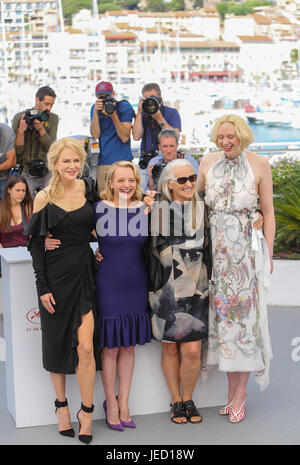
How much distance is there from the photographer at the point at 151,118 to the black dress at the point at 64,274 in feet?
9.57

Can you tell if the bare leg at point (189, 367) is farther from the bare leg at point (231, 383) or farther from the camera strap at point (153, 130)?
the camera strap at point (153, 130)

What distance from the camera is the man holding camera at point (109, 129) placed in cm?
639

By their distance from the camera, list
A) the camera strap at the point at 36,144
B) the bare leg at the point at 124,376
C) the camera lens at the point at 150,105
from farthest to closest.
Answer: the camera strap at the point at 36,144 < the camera lens at the point at 150,105 < the bare leg at the point at 124,376

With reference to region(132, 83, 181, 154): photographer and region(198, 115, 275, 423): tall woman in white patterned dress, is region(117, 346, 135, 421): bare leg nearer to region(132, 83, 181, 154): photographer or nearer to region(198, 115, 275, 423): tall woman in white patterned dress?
region(198, 115, 275, 423): tall woman in white patterned dress

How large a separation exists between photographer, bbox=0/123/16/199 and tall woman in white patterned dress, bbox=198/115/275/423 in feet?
9.67

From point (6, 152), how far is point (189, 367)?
320 centimetres

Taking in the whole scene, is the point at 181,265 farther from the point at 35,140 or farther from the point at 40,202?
the point at 35,140

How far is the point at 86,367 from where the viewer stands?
11.5 ft

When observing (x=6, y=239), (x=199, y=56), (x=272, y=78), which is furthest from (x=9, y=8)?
(x=6, y=239)

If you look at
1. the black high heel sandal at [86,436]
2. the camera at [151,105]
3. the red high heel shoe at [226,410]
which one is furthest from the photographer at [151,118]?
the black high heel sandal at [86,436]

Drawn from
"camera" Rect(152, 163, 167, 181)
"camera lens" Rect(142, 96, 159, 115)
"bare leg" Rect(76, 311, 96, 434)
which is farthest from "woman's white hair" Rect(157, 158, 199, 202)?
"camera lens" Rect(142, 96, 159, 115)

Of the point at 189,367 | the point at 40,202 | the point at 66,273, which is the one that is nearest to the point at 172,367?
the point at 189,367

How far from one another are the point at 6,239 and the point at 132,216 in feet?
8.13

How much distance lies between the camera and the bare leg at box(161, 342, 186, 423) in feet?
12.3
